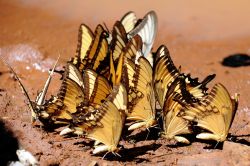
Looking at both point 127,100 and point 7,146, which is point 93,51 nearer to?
point 127,100

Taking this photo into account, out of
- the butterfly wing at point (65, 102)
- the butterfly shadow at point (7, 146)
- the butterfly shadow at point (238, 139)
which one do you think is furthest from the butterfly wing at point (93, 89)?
the butterfly shadow at point (238, 139)

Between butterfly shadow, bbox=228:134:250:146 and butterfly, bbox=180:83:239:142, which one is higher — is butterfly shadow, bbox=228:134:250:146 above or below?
below

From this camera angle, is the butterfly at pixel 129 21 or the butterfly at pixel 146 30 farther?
the butterfly at pixel 129 21

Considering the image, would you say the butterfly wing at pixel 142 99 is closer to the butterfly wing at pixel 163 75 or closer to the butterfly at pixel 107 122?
the butterfly wing at pixel 163 75

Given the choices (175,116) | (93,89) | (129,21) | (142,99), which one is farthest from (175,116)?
(129,21)

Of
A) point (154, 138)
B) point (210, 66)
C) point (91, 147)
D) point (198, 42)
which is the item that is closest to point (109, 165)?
point (91, 147)

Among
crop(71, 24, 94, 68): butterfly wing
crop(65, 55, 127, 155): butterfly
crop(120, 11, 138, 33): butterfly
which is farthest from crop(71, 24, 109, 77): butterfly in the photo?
crop(65, 55, 127, 155): butterfly

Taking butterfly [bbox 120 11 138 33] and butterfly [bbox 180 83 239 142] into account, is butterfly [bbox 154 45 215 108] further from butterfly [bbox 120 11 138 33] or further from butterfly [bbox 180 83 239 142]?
butterfly [bbox 120 11 138 33]

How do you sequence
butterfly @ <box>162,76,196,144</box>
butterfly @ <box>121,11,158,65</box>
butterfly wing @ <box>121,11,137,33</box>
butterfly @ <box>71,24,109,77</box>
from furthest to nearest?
butterfly wing @ <box>121,11,137,33</box>, butterfly @ <box>121,11,158,65</box>, butterfly @ <box>71,24,109,77</box>, butterfly @ <box>162,76,196,144</box>

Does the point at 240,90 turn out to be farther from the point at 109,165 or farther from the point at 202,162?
the point at 109,165
